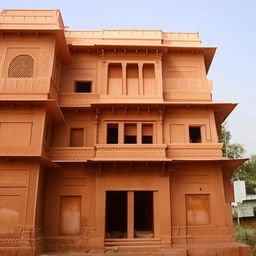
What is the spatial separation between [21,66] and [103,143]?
6.00 metres

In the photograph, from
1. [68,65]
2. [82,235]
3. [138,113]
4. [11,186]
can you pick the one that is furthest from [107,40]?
[82,235]

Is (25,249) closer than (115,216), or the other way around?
(25,249)

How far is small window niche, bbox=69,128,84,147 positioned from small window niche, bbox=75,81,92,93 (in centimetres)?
289

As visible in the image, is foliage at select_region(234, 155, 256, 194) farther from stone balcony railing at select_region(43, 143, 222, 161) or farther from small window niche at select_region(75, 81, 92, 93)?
small window niche at select_region(75, 81, 92, 93)

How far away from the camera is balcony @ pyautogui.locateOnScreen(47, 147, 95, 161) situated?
49.0 feet

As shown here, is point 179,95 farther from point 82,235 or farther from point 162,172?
point 82,235

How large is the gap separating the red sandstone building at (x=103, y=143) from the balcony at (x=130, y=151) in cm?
5

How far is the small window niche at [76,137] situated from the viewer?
16016 millimetres

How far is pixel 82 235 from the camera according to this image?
46.2ft

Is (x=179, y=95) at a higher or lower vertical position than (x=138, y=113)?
higher

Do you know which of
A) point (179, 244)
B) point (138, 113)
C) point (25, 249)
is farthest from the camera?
point (138, 113)

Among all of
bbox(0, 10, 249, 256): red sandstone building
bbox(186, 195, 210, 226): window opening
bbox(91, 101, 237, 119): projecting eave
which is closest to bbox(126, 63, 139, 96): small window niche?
bbox(0, 10, 249, 256): red sandstone building

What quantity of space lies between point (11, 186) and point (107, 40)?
10594 millimetres

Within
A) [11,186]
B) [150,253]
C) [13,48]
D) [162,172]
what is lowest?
[150,253]
